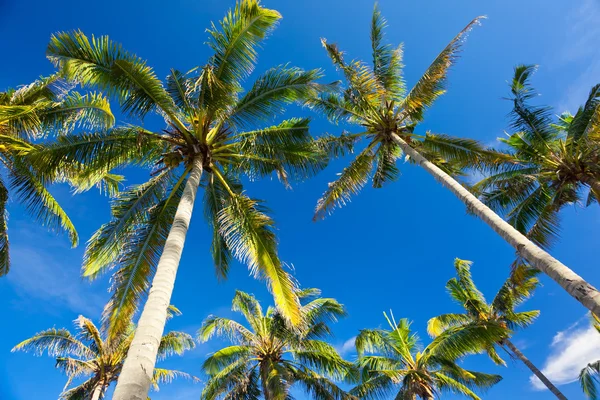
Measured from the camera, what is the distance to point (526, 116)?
11.7 m

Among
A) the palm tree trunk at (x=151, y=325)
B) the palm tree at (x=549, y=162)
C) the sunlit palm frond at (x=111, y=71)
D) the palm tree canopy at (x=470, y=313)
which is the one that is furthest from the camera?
the palm tree canopy at (x=470, y=313)

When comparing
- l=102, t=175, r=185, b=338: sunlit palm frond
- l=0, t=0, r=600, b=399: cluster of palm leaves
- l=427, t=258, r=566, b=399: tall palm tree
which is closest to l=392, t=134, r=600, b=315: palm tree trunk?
l=0, t=0, r=600, b=399: cluster of palm leaves

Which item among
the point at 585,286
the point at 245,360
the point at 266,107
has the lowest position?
the point at 585,286

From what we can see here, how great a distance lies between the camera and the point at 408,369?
1609cm

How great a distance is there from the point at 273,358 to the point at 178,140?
1118cm

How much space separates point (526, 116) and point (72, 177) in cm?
1437

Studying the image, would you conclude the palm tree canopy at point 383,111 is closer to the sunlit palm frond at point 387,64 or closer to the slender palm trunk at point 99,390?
the sunlit palm frond at point 387,64

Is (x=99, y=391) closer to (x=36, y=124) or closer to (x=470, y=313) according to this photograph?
(x=36, y=124)

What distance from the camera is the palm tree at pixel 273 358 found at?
14602mm

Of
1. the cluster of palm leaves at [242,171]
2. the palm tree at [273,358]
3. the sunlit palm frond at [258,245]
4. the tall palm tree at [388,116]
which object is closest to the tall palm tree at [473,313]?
the cluster of palm leaves at [242,171]

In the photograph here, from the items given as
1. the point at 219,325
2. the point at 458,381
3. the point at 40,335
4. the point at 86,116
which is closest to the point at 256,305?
the point at 219,325

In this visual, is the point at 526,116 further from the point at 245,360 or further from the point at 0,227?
the point at 0,227

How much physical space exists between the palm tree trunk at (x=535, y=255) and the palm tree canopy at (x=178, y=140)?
439cm

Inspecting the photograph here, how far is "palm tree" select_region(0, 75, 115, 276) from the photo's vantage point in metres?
8.44
